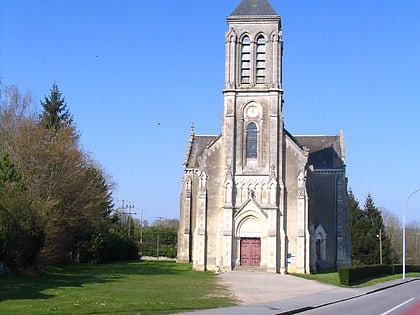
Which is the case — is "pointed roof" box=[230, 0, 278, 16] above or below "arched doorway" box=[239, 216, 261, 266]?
above

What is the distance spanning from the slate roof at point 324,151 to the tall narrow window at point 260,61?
1470 cm

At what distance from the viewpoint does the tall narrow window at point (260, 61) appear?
5119 cm

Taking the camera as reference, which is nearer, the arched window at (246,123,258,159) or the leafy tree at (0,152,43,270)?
the leafy tree at (0,152,43,270)

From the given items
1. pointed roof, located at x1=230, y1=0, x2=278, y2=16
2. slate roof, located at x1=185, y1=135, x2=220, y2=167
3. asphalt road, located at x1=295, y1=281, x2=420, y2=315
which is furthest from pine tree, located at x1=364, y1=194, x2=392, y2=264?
asphalt road, located at x1=295, y1=281, x2=420, y2=315

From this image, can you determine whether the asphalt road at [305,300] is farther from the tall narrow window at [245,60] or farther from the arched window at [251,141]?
the tall narrow window at [245,60]

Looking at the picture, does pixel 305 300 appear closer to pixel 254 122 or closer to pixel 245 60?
pixel 254 122

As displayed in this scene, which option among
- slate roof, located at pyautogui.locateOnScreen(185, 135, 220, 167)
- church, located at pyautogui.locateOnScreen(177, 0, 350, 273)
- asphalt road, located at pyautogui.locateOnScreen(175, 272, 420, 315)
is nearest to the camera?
asphalt road, located at pyautogui.locateOnScreen(175, 272, 420, 315)

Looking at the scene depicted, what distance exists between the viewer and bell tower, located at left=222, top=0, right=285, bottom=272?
48.9 meters

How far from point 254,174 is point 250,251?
6246mm

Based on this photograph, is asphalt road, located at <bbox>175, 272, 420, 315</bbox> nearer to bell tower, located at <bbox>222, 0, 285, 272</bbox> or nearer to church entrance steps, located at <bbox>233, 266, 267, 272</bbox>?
church entrance steps, located at <bbox>233, 266, 267, 272</bbox>

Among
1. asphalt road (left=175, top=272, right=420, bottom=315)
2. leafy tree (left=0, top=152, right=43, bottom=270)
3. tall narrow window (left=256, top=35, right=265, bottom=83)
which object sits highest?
tall narrow window (left=256, top=35, right=265, bottom=83)

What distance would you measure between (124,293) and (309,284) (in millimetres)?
15716

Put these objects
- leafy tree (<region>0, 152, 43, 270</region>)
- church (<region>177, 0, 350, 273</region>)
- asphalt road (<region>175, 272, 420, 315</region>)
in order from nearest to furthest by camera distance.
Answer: asphalt road (<region>175, 272, 420, 315</region>) → leafy tree (<region>0, 152, 43, 270</region>) → church (<region>177, 0, 350, 273</region>)

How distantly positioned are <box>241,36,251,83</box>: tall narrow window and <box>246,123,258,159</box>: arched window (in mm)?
4023
